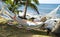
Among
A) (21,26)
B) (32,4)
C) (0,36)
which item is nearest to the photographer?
(0,36)

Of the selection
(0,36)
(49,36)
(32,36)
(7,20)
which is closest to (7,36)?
(0,36)

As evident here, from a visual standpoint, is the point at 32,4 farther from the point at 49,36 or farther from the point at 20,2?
the point at 49,36

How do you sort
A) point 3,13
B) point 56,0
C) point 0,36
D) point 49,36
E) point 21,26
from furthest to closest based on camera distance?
point 56,0
point 3,13
point 21,26
point 49,36
point 0,36

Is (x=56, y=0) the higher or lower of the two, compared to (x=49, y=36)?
higher

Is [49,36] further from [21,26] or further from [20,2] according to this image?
[20,2]

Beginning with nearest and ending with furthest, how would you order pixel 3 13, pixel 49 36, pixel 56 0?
pixel 49 36, pixel 3 13, pixel 56 0

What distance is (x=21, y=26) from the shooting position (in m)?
5.48

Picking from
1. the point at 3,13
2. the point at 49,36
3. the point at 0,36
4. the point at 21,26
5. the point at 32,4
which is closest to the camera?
the point at 0,36

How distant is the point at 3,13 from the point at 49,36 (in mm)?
2268

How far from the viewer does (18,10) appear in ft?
26.4

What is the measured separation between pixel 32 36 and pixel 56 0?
18.9 feet

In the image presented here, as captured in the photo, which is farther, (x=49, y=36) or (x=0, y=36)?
(x=49, y=36)

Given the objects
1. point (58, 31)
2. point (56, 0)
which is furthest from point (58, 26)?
point (56, 0)

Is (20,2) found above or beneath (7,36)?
above
